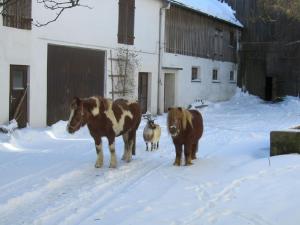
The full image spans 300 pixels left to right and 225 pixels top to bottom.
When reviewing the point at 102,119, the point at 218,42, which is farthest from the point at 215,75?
the point at 102,119

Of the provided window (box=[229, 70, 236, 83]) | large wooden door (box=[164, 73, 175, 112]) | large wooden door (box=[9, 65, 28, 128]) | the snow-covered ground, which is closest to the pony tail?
the snow-covered ground

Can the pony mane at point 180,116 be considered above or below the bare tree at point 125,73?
below

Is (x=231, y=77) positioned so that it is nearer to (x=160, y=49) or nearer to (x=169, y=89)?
(x=169, y=89)

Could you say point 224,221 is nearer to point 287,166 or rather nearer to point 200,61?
point 287,166

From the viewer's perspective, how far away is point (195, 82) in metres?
28.4

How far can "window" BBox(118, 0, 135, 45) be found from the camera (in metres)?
20.7

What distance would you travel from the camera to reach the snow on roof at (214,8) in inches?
1052

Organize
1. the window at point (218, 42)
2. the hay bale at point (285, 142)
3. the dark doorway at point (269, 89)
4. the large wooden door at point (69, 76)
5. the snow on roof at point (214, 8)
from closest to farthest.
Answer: the hay bale at point (285, 142) → the large wooden door at point (69, 76) → the snow on roof at point (214, 8) → the window at point (218, 42) → the dark doorway at point (269, 89)

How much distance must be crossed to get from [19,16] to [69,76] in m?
3.09

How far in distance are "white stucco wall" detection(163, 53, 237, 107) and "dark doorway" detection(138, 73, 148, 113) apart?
189cm

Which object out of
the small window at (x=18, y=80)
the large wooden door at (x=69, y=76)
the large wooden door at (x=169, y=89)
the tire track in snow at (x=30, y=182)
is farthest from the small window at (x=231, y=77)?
the tire track in snow at (x=30, y=182)

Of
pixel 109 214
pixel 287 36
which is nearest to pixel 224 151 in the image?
pixel 109 214

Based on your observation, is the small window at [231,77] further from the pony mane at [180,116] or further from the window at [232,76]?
the pony mane at [180,116]

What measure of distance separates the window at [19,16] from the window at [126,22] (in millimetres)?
5476
